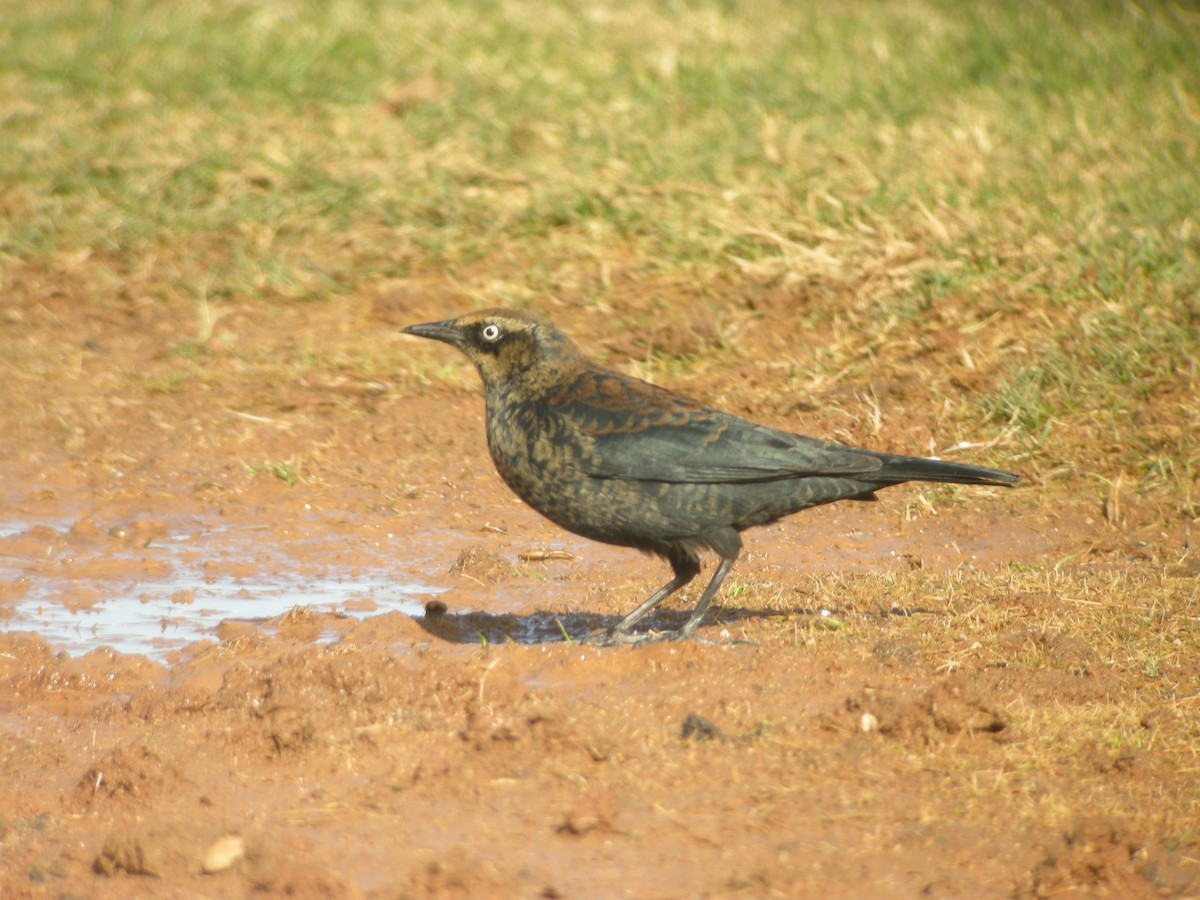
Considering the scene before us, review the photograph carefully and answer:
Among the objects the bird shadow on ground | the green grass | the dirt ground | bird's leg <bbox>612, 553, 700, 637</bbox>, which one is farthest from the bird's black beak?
the green grass

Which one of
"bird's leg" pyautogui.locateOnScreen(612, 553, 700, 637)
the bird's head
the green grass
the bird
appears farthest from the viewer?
the green grass

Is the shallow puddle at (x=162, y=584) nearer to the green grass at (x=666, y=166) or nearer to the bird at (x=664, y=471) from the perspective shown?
the bird at (x=664, y=471)

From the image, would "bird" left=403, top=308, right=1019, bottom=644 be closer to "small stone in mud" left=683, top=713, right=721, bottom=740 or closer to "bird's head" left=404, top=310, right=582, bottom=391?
"bird's head" left=404, top=310, right=582, bottom=391

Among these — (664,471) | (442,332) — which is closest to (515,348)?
(442,332)

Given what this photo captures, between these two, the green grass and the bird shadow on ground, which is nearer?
the bird shadow on ground

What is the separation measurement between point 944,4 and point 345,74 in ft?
19.2

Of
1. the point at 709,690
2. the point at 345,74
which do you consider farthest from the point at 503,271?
the point at 709,690

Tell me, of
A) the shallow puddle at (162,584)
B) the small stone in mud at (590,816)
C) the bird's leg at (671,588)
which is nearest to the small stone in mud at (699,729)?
the small stone in mud at (590,816)

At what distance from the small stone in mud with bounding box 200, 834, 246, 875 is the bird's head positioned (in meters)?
2.34

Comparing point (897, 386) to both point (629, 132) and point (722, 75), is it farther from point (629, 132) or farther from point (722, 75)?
point (722, 75)

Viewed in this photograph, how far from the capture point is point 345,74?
1198 centimetres

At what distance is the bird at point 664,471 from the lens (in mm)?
5543

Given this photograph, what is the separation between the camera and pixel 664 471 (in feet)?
18.2

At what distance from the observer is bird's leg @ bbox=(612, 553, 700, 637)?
575cm
